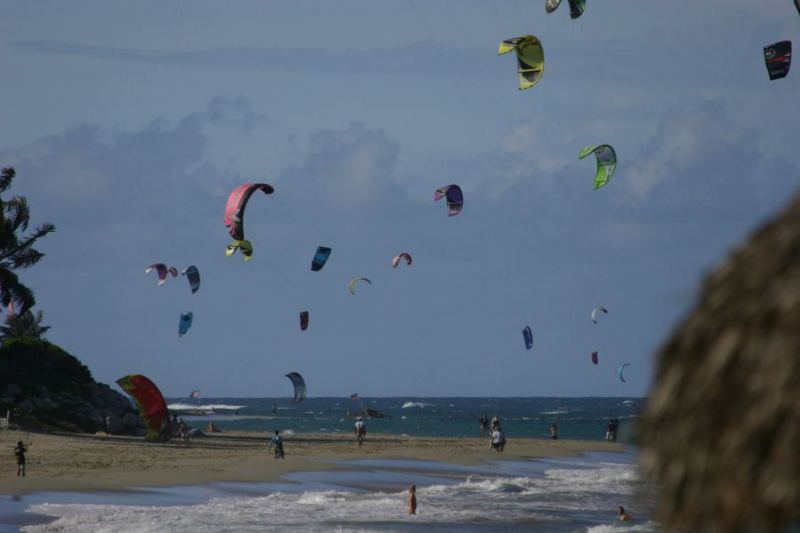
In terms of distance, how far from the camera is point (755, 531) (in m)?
5.67

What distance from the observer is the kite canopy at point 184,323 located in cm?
5182

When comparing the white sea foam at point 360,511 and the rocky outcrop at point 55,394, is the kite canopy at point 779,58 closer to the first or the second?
the white sea foam at point 360,511

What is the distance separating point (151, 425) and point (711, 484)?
3801cm

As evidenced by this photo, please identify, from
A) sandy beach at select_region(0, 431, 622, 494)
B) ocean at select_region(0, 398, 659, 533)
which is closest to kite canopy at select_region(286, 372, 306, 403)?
sandy beach at select_region(0, 431, 622, 494)

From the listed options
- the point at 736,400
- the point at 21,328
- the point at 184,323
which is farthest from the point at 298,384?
the point at 736,400

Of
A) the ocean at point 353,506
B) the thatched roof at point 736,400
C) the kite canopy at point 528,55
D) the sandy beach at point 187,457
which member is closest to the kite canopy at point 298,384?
the sandy beach at point 187,457

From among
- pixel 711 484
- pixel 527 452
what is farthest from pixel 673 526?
pixel 527 452

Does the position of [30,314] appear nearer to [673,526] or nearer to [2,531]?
[2,531]

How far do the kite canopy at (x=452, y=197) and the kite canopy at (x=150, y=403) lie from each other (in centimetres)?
1070

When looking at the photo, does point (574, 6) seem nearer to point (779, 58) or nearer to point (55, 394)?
point (779, 58)

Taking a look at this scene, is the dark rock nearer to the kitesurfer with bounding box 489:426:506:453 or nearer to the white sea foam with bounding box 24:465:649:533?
the kitesurfer with bounding box 489:426:506:453

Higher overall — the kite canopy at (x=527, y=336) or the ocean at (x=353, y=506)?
the kite canopy at (x=527, y=336)

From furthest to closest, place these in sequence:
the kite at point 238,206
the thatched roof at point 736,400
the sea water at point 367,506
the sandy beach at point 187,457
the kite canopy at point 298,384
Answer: the kite canopy at point 298,384 → the kite at point 238,206 → the sandy beach at point 187,457 → the sea water at point 367,506 → the thatched roof at point 736,400

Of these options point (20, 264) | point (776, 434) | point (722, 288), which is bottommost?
point (776, 434)
